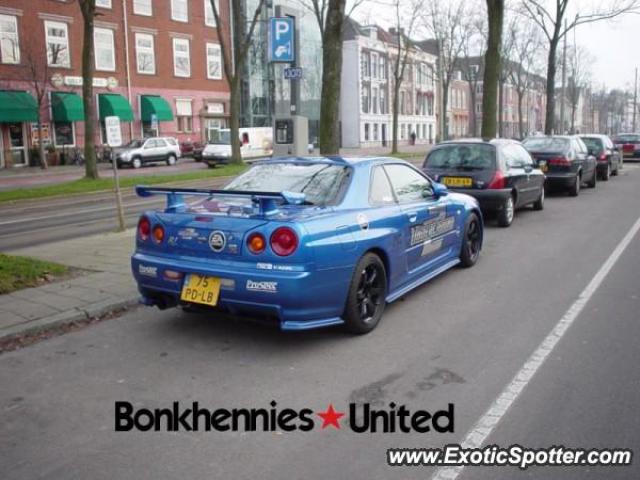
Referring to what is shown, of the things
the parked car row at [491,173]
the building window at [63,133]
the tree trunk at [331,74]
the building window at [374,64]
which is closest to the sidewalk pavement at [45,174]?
the building window at [63,133]

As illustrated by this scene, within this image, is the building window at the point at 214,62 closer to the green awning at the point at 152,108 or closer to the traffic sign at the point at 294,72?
the green awning at the point at 152,108

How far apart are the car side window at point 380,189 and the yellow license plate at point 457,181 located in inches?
213

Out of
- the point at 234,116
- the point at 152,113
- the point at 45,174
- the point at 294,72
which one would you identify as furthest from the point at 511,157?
the point at 152,113

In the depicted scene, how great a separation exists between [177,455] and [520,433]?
6.38ft

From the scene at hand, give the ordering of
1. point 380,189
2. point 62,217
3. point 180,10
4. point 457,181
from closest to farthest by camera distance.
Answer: point 380,189
point 457,181
point 62,217
point 180,10

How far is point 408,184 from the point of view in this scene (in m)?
6.61

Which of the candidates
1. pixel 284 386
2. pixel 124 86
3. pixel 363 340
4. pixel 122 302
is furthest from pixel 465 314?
pixel 124 86

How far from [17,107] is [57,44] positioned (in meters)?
5.26

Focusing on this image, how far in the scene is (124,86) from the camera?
39312 millimetres

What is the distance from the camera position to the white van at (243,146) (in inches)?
1315

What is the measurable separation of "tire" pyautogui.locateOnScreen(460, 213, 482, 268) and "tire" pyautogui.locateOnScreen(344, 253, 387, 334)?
8.29 ft

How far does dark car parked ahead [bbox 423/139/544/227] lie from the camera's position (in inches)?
438

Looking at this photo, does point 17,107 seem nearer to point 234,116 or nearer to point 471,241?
point 234,116

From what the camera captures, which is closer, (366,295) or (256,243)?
(256,243)
